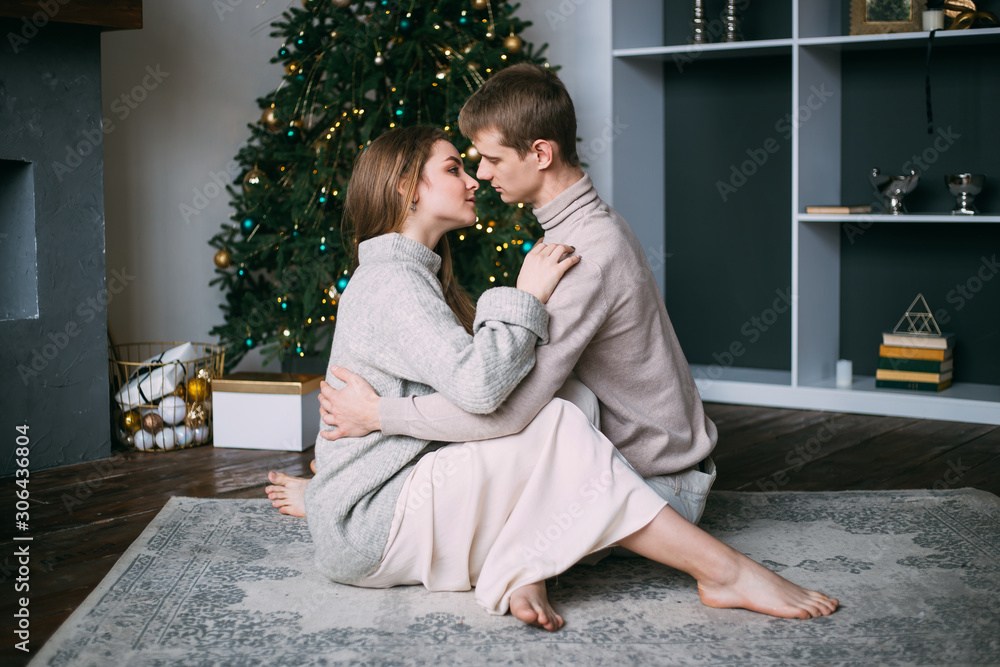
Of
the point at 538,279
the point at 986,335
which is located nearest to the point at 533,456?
the point at 538,279

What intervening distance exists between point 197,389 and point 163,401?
0.41 ft

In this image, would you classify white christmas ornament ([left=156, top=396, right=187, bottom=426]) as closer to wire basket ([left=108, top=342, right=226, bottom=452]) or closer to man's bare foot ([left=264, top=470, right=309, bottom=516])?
wire basket ([left=108, top=342, right=226, bottom=452])

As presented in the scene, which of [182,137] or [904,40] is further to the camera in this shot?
[182,137]

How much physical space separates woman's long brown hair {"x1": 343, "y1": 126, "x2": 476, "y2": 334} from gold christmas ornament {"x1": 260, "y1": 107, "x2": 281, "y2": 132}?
4.98 feet

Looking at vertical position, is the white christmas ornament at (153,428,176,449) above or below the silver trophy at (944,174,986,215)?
below

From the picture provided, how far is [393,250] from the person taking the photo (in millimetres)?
1832

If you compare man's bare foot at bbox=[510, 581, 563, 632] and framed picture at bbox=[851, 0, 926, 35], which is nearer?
man's bare foot at bbox=[510, 581, 563, 632]

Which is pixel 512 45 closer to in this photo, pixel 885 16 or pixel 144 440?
Result: pixel 885 16

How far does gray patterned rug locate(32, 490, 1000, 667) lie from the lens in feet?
5.09

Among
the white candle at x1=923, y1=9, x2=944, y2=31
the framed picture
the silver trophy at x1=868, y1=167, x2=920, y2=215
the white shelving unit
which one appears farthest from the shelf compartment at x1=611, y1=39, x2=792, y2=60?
the silver trophy at x1=868, y1=167, x2=920, y2=215

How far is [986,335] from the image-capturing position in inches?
142

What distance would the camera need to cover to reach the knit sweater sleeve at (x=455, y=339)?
1.62 meters

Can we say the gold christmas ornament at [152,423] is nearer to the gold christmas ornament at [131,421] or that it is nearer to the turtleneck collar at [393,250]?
the gold christmas ornament at [131,421]

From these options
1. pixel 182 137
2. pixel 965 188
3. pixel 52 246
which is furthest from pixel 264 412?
pixel 965 188
